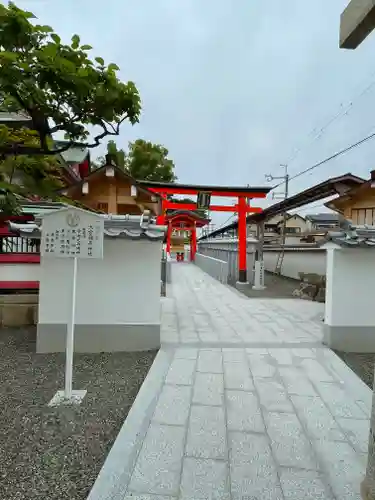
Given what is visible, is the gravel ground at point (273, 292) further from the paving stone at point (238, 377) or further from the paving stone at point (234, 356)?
the paving stone at point (238, 377)

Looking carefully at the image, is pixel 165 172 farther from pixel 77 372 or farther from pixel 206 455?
pixel 206 455

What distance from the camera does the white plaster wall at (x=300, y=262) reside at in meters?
12.2

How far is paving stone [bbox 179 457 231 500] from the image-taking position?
1.93 metres

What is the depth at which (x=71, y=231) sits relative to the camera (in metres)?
3.37

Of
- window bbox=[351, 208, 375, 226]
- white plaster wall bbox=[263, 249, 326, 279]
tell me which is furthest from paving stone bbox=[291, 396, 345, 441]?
white plaster wall bbox=[263, 249, 326, 279]

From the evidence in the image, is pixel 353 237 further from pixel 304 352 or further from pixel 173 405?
pixel 173 405

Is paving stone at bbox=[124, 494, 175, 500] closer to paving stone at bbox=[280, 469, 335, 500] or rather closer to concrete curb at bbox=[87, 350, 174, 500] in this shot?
concrete curb at bbox=[87, 350, 174, 500]

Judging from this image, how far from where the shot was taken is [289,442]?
2.50 meters

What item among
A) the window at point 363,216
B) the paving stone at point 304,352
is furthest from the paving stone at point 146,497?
the window at point 363,216

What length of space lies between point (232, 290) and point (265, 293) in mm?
1235

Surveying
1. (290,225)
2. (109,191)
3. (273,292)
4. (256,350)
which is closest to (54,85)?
(256,350)

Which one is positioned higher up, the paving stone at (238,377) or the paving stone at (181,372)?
the paving stone at (238,377)

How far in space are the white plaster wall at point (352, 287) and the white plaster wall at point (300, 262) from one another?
735 cm

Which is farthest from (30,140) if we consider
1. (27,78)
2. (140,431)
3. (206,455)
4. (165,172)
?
(165,172)
